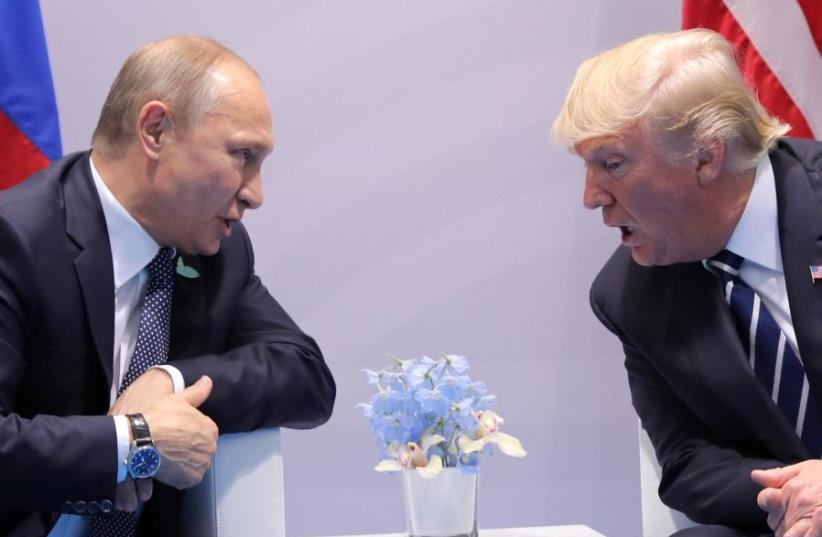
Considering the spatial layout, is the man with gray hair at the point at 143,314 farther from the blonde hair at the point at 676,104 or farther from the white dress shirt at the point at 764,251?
the white dress shirt at the point at 764,251

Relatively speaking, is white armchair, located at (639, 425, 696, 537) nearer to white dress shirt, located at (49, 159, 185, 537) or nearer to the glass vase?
the glass vase

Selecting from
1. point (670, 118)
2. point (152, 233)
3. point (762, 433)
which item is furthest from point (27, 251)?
point (762, 433)

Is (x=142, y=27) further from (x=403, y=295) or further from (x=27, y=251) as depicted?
(x=27, y=251)

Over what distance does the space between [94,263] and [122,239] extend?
0.10 m

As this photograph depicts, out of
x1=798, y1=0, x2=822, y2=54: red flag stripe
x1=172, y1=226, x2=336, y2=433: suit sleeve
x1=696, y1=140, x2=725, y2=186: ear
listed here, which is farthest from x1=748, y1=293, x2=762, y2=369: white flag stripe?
x1=798, y1=0, x2=822, y2=54: red flag stripe

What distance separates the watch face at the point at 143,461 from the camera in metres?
2.09

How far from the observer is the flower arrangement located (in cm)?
230

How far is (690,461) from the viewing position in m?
2.42

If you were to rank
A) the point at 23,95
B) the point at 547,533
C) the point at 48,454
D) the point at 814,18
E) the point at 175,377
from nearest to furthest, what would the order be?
the point at 48,454
the point at 175,377
the point at 547,533
the point at 23,95
the point at 814,18

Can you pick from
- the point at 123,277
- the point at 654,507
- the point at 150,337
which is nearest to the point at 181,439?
the point at 150,337

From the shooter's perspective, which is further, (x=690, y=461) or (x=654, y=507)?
(x=654, y=507)

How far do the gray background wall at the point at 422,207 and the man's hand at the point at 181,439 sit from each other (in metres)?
1.40

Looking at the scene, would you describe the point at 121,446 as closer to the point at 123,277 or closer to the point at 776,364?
the point at 123,277

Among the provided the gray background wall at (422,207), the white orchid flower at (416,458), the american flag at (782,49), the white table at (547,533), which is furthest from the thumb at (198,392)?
the american flag at (782,49)
